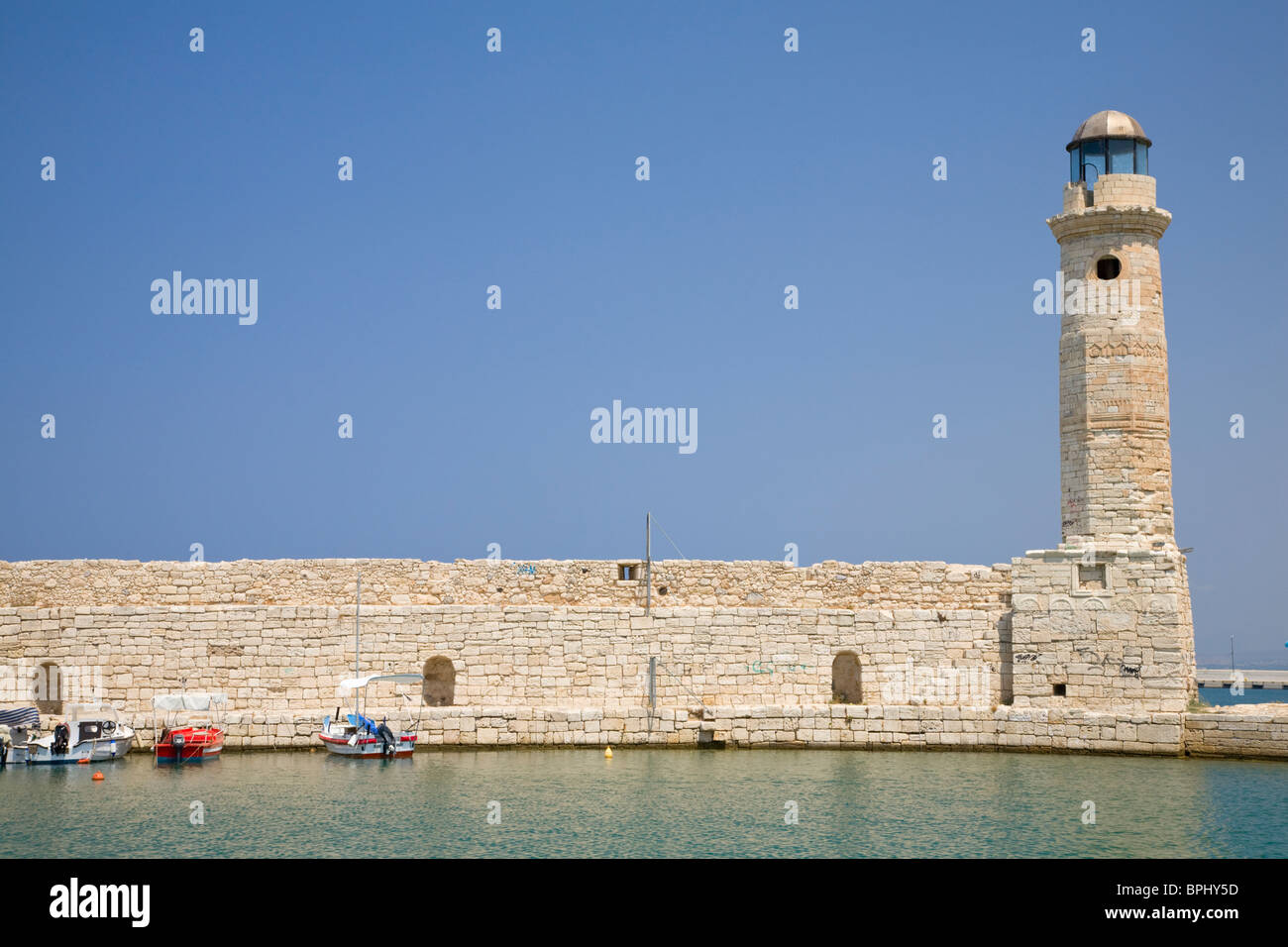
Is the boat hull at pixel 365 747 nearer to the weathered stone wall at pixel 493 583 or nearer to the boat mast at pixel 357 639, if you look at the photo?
the boat mast at pixel 357 639

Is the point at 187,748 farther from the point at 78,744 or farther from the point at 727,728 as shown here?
the point at 727,728

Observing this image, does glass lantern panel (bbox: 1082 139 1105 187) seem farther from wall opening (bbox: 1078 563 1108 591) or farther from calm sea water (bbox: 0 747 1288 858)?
calm sea water (bbox: 0 747 1288 858)

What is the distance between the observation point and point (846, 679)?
68.6 feet

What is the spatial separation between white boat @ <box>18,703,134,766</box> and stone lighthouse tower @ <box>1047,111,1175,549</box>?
553 inches

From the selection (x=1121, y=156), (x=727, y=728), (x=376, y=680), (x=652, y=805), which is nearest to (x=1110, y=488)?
(x=1121, y=156)

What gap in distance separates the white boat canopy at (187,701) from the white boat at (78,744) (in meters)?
0.63

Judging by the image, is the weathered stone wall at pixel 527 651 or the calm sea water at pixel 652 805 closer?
the calm sea water at pixel 652 805

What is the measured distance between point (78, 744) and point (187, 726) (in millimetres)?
1418

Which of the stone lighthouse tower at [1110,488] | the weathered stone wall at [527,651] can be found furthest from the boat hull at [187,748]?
the stone lighthouse tower at [1110,488]

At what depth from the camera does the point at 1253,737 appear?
17.5 metres

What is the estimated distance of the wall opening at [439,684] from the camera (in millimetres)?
20266
